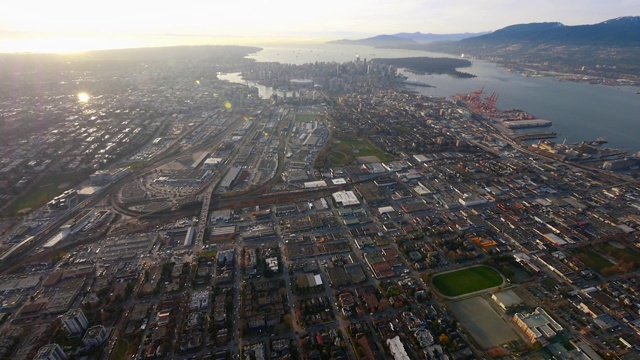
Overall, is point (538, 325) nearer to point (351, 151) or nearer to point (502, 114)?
point (351, 151)

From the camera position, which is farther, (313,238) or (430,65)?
(430,65)

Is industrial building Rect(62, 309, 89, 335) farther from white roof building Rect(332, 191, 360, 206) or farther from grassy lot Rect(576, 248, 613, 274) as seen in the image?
grassy lot Rect(576, 248, 613, 274)

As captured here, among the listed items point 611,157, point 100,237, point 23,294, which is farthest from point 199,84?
point 611,157

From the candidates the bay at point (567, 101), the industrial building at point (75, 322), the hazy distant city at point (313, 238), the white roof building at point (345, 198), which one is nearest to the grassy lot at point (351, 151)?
the hazy distant city at point (313, 238)

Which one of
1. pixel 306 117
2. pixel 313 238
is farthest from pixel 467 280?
pixel 306 117

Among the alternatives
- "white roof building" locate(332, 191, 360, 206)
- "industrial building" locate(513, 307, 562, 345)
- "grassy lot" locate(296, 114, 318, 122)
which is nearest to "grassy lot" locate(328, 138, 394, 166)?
"white roof building" locate(332, 191, 360, 206)

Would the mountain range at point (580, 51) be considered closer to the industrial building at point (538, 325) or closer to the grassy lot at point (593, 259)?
the grassy lot at point (593, 259)
